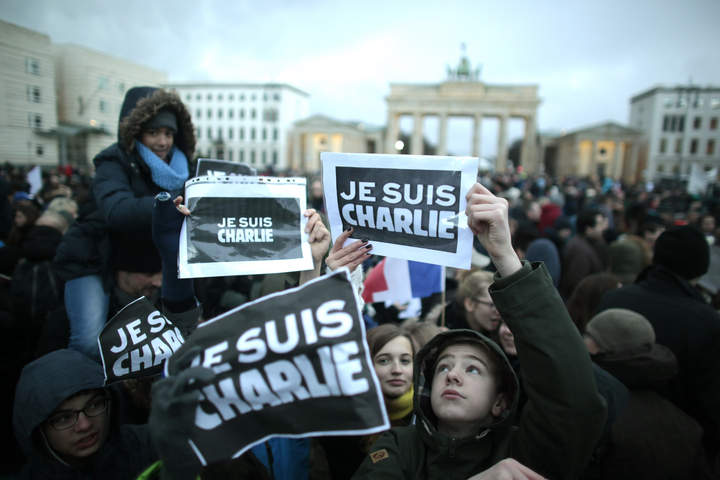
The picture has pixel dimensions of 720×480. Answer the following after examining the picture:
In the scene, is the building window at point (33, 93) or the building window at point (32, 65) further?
the building window at point (33, 93)

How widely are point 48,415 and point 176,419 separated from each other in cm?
112

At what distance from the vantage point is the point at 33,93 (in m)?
8.41

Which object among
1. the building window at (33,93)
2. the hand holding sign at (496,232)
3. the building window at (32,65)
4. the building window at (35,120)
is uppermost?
the building window at (32,65)

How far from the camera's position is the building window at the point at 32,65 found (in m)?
7.44

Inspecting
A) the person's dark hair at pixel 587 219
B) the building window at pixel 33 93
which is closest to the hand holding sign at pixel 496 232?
the person's dark hair at pixel 587 219

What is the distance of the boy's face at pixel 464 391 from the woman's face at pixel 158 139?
218cm

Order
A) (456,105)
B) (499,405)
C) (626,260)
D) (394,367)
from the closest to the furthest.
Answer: (499,405) → (394,367) → (626,260) → (456,105)

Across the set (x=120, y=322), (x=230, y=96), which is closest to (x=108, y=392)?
(x=120, y=322)

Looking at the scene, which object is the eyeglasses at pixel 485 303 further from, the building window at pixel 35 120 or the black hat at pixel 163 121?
the building window at pixel 35 120

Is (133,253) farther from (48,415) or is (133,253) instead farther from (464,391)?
(464,391)

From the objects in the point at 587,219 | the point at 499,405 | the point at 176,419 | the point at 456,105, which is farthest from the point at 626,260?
the point at 456,105

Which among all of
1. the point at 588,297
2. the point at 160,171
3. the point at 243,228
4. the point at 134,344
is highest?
the point at 160,171

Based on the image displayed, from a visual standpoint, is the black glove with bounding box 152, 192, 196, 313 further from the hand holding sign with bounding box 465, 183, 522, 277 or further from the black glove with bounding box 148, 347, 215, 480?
the hand holding sign with bounding box 465, 183, 522, 277

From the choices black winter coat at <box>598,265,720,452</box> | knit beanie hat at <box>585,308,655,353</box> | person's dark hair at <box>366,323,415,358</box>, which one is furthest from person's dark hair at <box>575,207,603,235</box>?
person's dark hair at <box>366,323,415,358</box>
